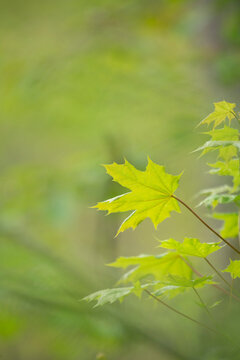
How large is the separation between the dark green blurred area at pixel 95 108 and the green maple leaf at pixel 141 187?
386 millimetres

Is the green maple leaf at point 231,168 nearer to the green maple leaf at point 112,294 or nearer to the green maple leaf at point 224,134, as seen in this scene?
the green maple leaf at point 224,134

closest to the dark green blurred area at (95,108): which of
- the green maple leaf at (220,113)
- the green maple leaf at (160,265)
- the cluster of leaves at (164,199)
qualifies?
the green maple leaf at (160,265)

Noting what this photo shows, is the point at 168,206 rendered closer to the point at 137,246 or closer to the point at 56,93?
the point at 56,93

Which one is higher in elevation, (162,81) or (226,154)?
(162,81)

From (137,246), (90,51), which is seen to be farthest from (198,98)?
(137,246)

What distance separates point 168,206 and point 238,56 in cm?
128

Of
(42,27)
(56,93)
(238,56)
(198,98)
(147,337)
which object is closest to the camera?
(147,337)

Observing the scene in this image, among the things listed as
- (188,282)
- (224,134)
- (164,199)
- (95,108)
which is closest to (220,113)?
(224,134)

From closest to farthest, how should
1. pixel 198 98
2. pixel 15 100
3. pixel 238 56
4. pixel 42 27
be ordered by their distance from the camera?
pixel 238 56
pixel 198 98
pixel 15 100
pixel 42 27

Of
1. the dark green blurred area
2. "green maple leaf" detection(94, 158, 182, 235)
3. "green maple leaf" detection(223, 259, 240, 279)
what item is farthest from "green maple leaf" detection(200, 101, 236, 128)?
the dark green blurred area

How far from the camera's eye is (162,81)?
7.00ft

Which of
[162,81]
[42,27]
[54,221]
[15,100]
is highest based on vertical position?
[42,27]

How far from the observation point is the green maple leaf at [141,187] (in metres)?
0.70

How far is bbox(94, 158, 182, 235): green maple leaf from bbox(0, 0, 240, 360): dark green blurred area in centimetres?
39
